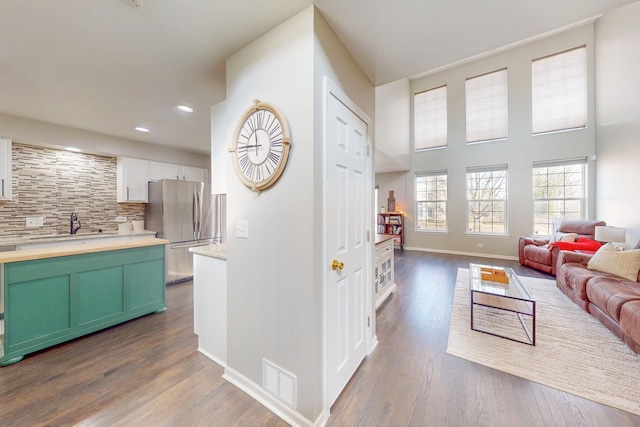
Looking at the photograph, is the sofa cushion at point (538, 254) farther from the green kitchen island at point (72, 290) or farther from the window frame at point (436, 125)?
the green kitchen island at point (72, 290)

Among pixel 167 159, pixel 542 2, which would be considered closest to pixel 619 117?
pixel 542 2

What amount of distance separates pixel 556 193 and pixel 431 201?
2581 mm

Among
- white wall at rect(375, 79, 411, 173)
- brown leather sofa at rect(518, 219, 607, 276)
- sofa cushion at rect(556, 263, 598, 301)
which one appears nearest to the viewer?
sofa cushion at rect(556, 263, 598, 301)

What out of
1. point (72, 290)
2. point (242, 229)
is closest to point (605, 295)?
point (242, 229)

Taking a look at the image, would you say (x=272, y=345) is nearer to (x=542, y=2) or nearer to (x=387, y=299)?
(x=387, y=299)

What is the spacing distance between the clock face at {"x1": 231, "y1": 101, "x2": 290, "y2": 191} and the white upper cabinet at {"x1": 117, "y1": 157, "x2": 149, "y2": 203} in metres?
3.55

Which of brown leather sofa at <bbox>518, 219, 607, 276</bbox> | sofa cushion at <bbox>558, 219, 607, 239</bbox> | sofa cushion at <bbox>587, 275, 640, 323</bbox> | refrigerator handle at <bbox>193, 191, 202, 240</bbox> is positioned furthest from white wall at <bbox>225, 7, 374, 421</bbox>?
sofa cushion at <bbox>558, 219, 607, 239</bbox>

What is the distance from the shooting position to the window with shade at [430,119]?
652 centimetres

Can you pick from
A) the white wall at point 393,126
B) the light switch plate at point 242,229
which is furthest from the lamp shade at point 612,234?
the light switch plate at point 242,229

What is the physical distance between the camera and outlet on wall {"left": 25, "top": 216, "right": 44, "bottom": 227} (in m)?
3.29

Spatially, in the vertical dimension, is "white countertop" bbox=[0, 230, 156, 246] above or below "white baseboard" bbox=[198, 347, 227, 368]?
above

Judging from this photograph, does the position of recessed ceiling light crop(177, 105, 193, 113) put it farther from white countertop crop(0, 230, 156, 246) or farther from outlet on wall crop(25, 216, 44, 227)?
outlet on wall crop(25, 216, 44, 227)

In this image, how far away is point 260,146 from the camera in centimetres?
156

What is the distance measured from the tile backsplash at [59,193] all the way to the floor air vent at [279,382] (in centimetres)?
413
